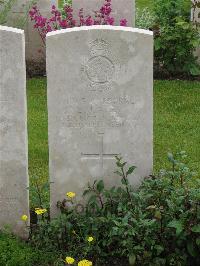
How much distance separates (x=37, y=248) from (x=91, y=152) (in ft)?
2.63

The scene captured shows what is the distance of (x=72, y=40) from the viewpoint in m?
5.05

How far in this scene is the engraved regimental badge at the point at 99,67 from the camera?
507 centimetres

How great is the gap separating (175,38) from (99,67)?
4.90 metres

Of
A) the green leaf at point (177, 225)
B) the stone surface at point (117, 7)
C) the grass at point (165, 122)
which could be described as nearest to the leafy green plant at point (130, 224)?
the green leaf at point (177, 225)

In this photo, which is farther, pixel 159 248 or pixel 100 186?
pixel 100 186

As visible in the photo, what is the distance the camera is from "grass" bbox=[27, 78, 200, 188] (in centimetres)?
714

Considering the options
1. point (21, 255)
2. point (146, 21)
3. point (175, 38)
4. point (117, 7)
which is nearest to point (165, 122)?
point (175, 38)

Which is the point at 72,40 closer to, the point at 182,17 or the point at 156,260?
the point at 156,260

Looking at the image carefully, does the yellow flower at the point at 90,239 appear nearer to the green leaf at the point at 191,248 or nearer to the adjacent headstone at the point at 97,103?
the adjacent headstone at the point at 97,103

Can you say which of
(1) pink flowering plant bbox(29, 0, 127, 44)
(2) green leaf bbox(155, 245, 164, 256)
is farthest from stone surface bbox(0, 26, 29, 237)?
(1) pink flowering plant bbox(29, 0, 127, 44)

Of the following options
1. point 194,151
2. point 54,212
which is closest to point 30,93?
point 194,151

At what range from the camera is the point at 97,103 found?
5.18m

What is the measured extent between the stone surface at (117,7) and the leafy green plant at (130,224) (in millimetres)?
5067

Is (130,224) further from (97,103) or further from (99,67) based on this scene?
(99,67)
